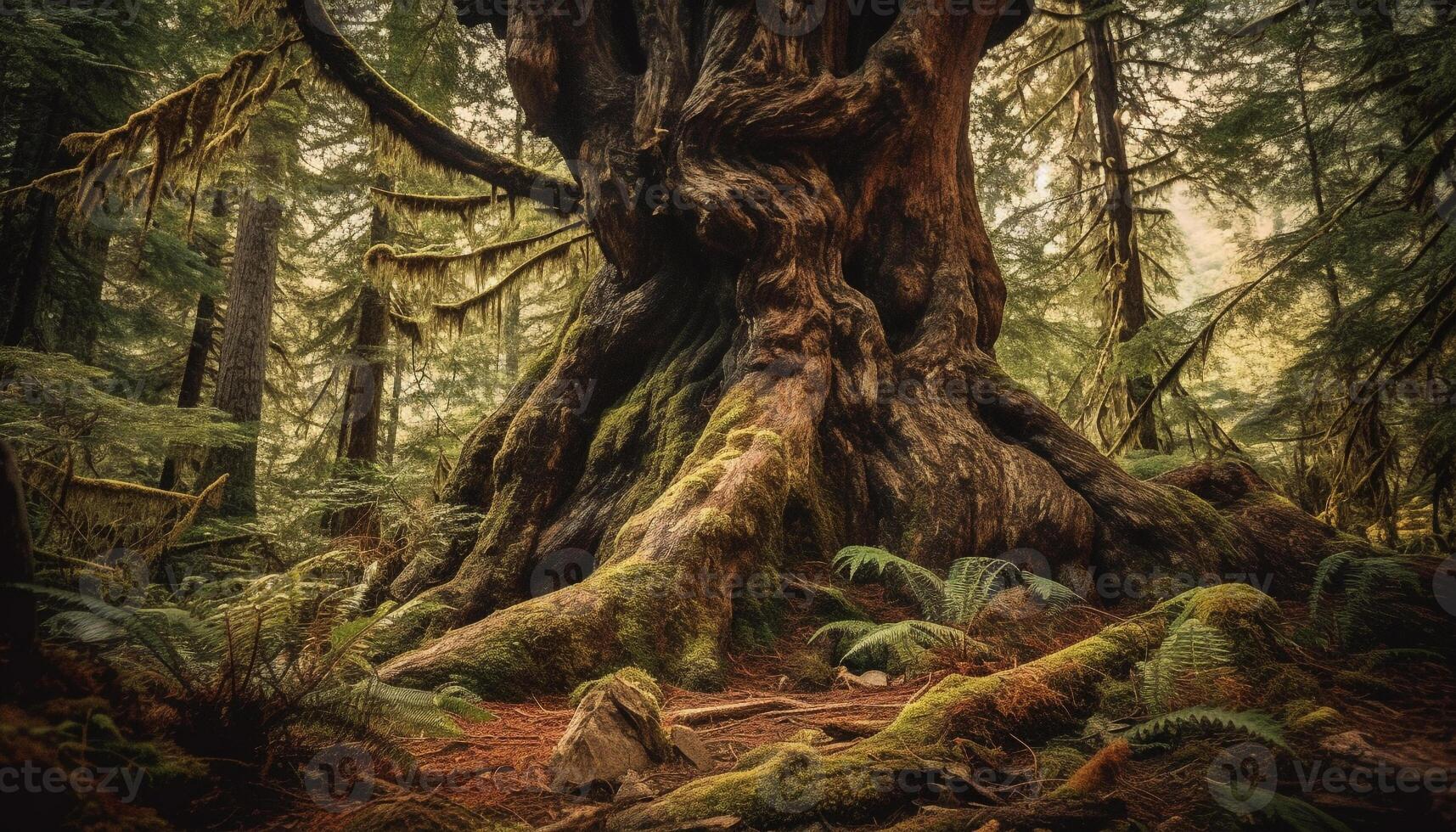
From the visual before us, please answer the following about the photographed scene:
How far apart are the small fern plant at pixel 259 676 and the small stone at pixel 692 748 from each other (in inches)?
31.6

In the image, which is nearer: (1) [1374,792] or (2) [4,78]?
(1) [1374,792]

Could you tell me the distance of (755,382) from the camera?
4.85 m

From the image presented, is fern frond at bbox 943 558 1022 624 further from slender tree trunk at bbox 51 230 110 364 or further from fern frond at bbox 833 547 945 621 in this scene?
slender tree trunk at bbox 51 230 110 364

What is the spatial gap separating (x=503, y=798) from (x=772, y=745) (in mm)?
865

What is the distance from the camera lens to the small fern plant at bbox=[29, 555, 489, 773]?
5.82 feet

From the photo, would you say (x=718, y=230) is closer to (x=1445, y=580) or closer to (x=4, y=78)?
(x=1445, y=580)

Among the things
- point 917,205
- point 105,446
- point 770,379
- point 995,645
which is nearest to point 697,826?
point 995,645

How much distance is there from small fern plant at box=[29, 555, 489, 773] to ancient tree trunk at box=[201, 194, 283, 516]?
30.1 feet

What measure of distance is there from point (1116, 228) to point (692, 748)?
30.1 ft

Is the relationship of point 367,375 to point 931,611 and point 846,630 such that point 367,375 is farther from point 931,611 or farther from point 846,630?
point 931,611

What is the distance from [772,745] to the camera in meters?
2.11

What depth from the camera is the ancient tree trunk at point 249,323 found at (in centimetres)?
1005

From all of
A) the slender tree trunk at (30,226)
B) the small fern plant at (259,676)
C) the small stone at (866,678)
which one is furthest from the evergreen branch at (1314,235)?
the slender tree trunk at (30,226)

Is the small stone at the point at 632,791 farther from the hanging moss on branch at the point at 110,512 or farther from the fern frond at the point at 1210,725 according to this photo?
the hanging moss on branch at the point at 110,512
